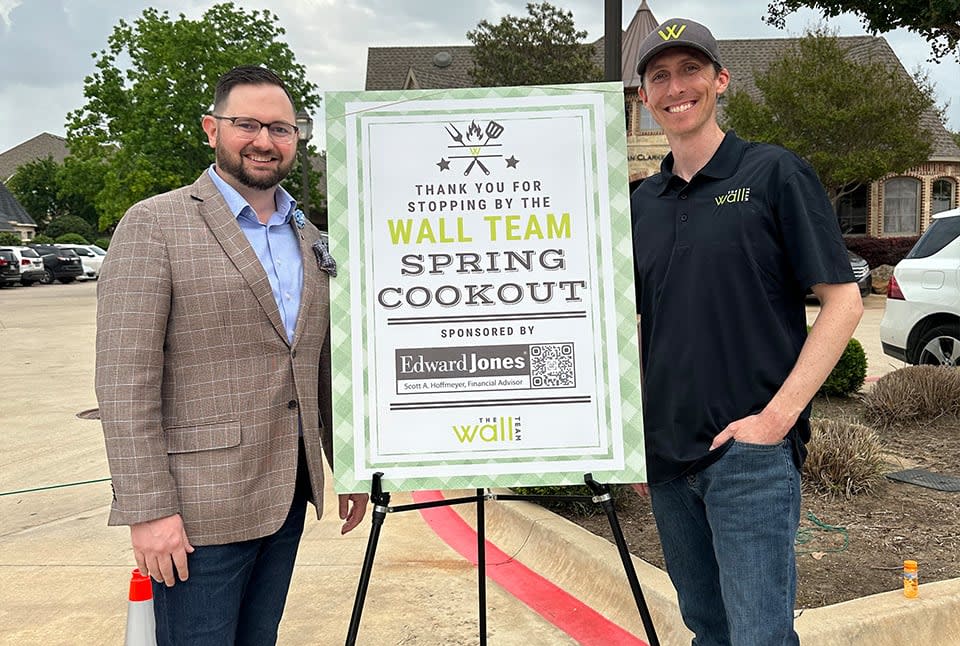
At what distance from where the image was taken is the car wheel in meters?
8.44

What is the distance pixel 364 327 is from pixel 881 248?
95.0 feet

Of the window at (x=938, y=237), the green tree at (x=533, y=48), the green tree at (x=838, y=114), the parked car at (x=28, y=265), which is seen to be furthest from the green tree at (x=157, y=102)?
the window at (x=938, y=237)

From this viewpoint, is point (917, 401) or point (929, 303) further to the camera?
point (929, 303)

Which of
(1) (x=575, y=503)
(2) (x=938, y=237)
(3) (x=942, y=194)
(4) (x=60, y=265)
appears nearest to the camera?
(1) (x=575, y=503)

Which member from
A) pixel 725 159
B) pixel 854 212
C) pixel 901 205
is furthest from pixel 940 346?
pixel 901 205

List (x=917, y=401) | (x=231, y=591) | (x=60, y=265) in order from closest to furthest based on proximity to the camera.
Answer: (x=231, y=591) → (x=917, y=401) → (x=60, y=265)

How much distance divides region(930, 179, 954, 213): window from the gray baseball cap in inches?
1250

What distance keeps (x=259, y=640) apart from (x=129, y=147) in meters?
34.4

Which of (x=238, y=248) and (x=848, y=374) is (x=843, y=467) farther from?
(x=238, y=248)

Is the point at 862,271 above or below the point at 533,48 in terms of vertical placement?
below

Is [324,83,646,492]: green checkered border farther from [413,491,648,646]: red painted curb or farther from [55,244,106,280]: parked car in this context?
[55,244,106,280]: parked car

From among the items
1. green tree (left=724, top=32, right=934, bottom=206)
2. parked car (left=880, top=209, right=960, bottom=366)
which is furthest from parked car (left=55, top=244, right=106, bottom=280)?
parked car (left=880, top=209, right=960, bottom=366)

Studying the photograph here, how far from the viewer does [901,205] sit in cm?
2980

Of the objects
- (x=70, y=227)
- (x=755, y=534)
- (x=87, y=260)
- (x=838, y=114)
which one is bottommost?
(x=755, y=534)
